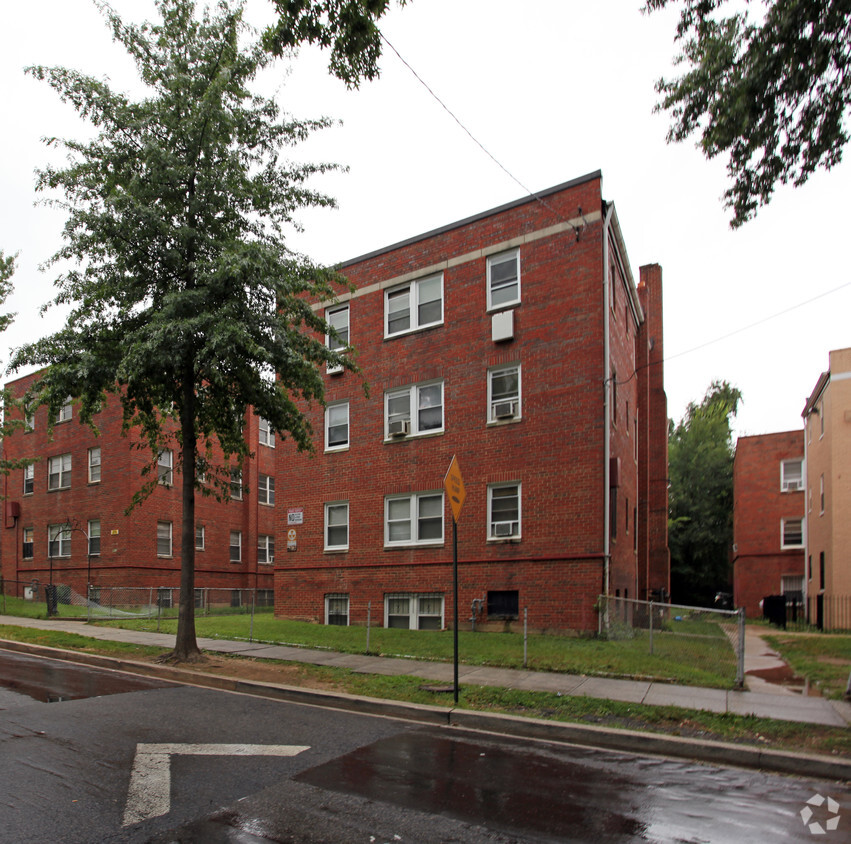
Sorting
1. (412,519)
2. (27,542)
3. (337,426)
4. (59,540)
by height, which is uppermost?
(337,426)

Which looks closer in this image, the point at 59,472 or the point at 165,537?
the point at 165,537

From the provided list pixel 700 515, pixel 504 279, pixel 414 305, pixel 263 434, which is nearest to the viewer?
pixel 504 279

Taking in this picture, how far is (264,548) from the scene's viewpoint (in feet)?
115

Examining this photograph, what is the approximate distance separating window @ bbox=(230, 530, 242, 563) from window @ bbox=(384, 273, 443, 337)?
→ 16821 millimetres

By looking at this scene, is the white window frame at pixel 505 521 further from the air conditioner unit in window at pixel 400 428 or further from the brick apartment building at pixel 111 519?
the brick apartment building at pixel 111 519

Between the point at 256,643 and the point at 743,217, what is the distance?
38.6 ft

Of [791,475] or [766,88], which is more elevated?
[766,88]

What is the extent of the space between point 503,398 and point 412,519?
4124 millimetres

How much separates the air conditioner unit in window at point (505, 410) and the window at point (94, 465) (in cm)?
1938

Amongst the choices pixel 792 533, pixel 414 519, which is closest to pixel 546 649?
pixel 414 519

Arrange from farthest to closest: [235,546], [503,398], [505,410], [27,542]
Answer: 1. [235,546]
2. [27,542]
3. [503,398]
4. [505,410]

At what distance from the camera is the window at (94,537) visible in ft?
96.6

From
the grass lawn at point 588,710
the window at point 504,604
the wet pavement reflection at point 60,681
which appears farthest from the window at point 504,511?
the wet pavement reflection at point 60,681

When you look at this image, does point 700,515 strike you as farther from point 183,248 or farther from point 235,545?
point 183,248
